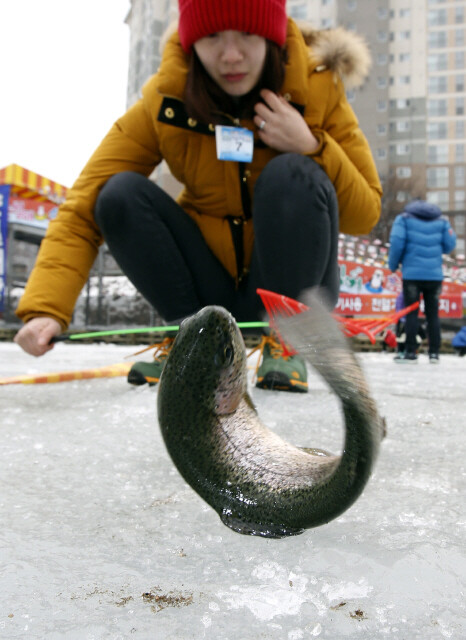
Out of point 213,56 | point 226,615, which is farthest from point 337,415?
point 213,56

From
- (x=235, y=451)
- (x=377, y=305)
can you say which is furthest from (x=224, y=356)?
(x=377, y=305)

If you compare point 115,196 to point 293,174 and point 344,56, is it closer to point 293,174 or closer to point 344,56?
point 293,174

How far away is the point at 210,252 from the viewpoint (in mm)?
1618

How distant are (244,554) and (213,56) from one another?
1.15m

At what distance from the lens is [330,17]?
103 ft

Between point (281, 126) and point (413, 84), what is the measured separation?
1351 inches

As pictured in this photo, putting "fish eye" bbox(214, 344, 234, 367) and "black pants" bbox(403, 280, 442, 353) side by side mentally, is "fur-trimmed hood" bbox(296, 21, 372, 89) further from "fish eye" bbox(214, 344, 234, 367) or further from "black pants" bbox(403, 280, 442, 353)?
"black pants" bbox(403, 280, 442, 353)

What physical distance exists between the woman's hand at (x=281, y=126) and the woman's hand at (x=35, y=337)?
743mm

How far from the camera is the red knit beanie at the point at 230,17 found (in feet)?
3.78

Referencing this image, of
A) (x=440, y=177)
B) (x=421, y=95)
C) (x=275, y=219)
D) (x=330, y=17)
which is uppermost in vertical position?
(x=330, y=17)

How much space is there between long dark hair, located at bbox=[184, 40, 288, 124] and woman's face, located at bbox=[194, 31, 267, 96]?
3cm

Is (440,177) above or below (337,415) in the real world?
above

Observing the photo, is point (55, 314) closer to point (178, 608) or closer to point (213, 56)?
point (213, 56)

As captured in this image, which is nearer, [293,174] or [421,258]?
[293,174]
